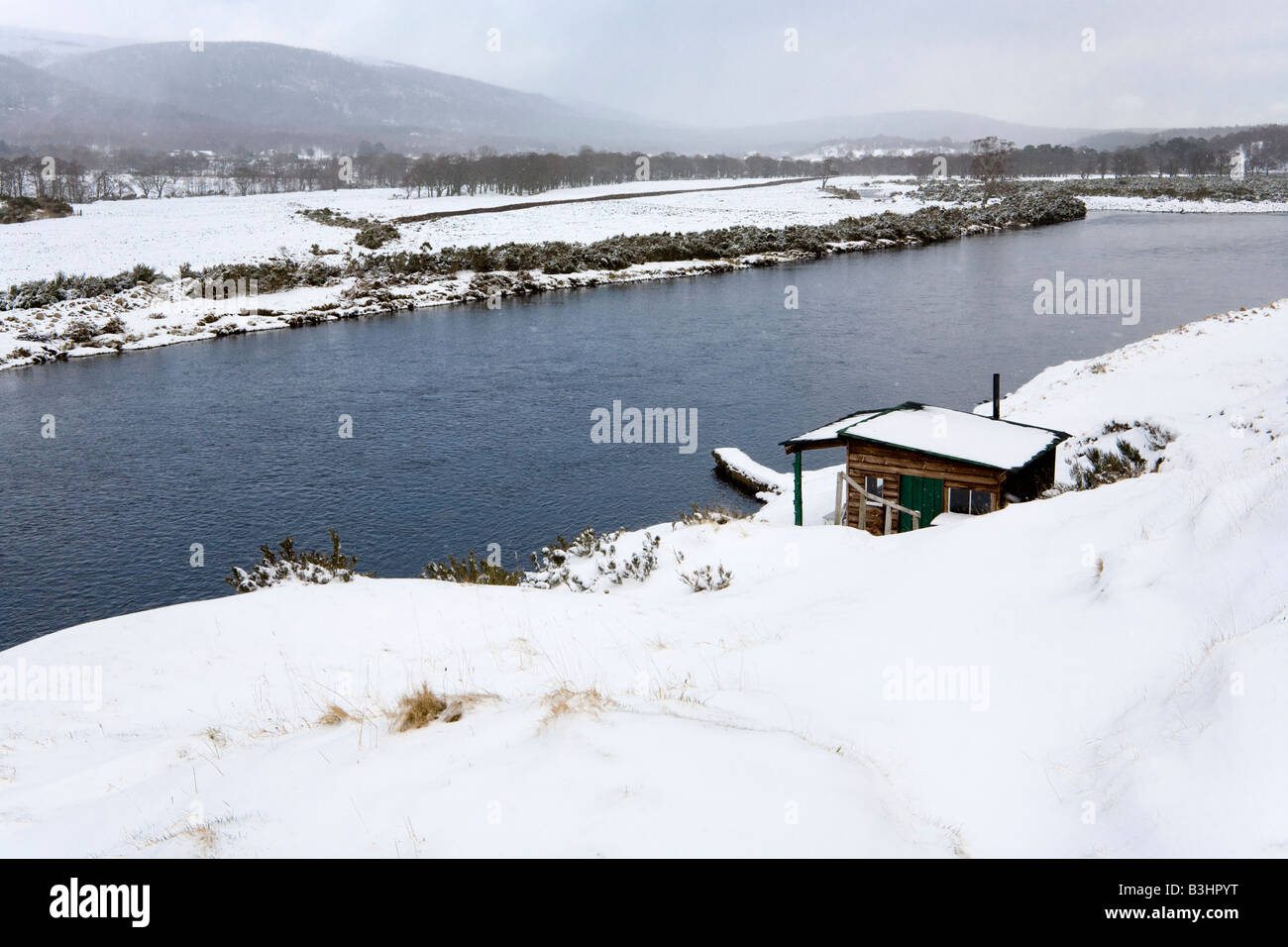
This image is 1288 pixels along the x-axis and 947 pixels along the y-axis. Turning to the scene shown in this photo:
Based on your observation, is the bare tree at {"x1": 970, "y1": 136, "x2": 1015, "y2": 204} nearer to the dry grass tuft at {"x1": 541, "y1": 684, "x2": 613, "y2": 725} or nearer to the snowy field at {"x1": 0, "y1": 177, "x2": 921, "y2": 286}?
the snowy field at {"x1": 0, "y1": 177, "x2": 921, "y2": 286}

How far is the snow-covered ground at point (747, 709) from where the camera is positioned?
5.14 metres

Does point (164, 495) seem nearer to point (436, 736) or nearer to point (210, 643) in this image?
point (210, 643)

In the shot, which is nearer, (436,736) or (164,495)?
(436,736)

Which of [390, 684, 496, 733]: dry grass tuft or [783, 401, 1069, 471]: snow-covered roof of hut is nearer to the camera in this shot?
[390, 684, 496, 733]: dry grass tuft

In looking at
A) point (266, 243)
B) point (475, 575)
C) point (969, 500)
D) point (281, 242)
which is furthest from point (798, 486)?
point (281, 242)

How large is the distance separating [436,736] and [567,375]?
34.5m

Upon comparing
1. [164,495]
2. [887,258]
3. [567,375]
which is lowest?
[164,495]

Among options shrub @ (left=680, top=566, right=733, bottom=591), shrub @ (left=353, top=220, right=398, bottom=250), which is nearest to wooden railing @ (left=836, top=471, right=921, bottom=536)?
shrub @ (left=680, top=566, right=733, bottom=591)

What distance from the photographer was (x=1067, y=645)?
781 centimetres

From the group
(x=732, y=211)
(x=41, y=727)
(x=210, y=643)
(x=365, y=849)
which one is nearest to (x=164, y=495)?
(x=210, y=643)

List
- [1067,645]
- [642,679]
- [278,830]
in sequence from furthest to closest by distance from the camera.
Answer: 1. [642,679]
2. [1067,645]
3. [278,830]

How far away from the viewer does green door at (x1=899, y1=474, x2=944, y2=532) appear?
18453 mm

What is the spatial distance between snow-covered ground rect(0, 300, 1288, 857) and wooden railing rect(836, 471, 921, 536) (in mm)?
4923

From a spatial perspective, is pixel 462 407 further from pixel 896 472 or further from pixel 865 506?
pixel 896 472
